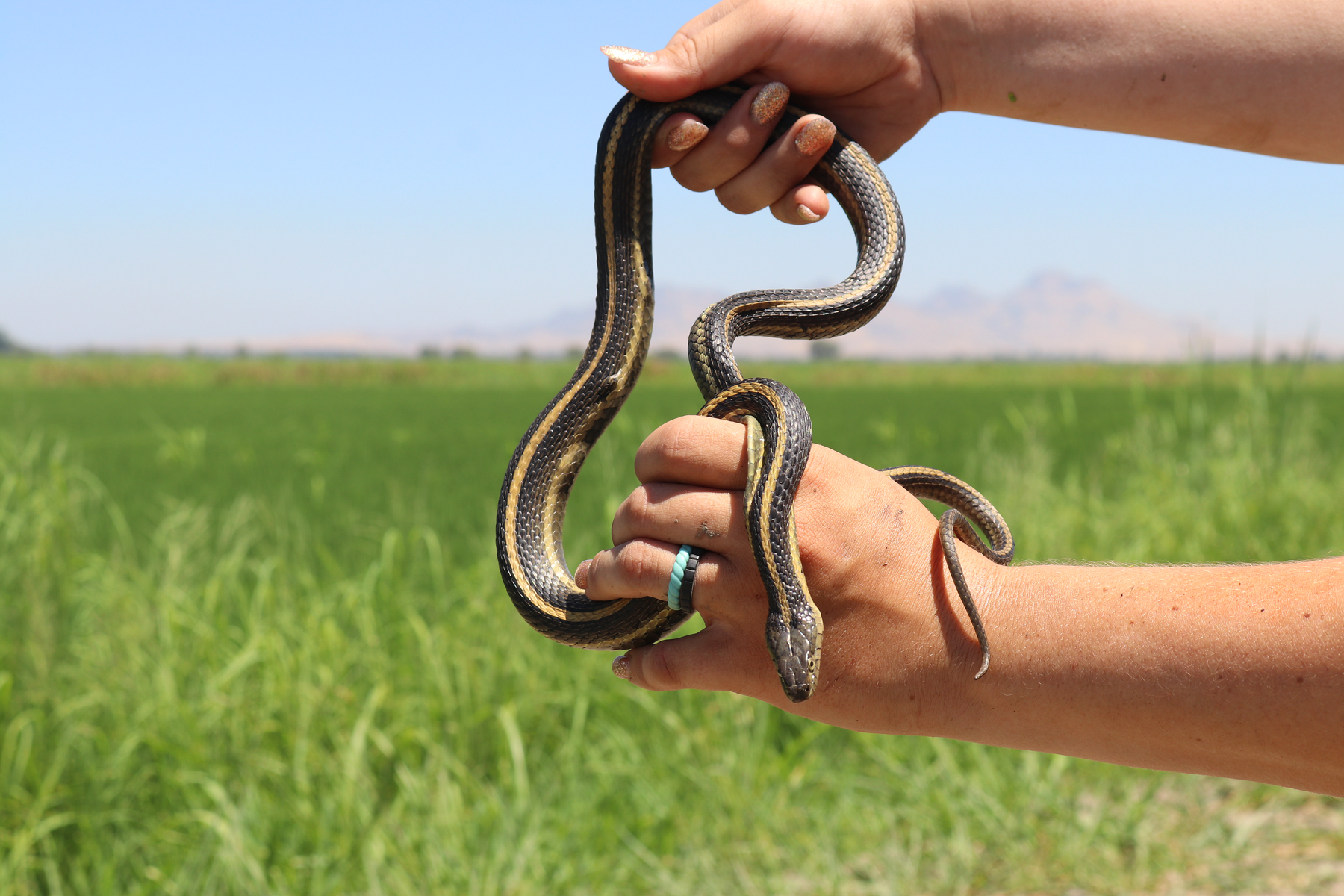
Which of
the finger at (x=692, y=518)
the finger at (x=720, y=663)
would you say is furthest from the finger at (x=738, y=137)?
the finger at (x=720, y=663)

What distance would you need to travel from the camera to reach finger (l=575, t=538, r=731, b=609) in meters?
2.78

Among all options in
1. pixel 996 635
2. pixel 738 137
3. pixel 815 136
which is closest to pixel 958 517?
pixel 996 635

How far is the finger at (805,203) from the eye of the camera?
13.0 ft

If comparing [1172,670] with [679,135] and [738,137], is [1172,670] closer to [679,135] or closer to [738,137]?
[738,137]

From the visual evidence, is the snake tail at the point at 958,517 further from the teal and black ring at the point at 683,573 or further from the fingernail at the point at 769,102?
the fingernail at the point at 769,102

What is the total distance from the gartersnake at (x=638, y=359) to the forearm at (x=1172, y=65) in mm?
751

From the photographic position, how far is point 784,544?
8.76 ft

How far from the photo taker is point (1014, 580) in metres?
2.92

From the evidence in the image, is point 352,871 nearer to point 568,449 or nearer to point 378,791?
point 378,791

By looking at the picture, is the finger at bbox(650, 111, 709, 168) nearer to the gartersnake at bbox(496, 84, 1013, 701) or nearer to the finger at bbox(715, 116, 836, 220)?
the gartersnake at bbox(496, 84, 1013, 701)

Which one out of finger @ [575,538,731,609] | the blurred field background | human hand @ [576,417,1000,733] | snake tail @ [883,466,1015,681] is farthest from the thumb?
the blurred field background

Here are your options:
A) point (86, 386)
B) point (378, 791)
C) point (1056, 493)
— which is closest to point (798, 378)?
point (86, 386)

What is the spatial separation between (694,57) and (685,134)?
29cm

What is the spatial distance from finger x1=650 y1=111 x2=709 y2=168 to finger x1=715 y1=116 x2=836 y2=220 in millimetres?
267
